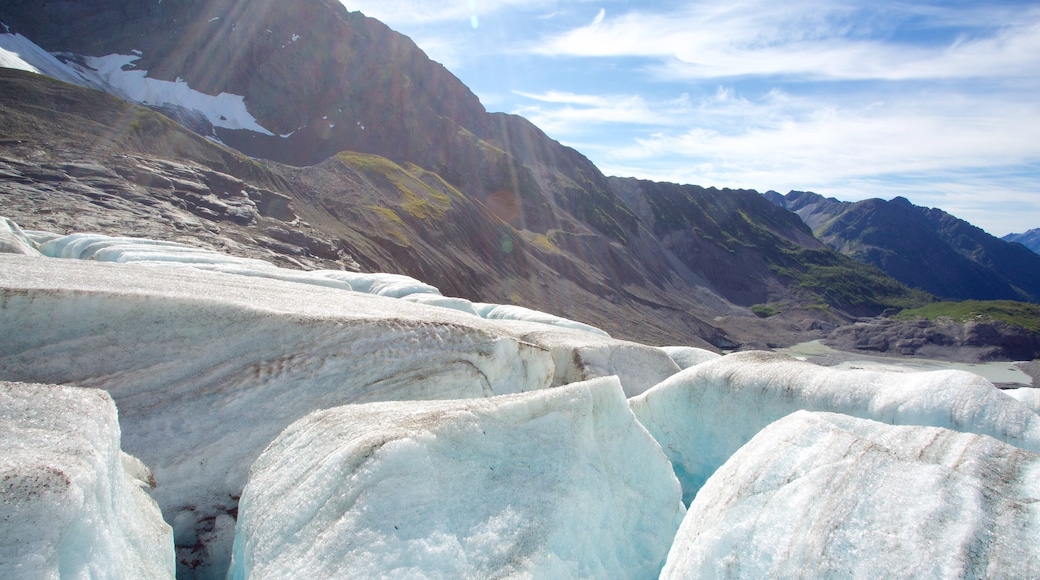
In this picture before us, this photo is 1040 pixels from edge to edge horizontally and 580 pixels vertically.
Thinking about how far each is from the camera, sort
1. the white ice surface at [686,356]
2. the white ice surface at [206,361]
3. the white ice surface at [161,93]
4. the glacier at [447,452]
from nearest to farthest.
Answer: the glacier at [447,452] → the white ice surface at [206,361] → the white ice surface at [686,356] → the white ice surface at [161,93]

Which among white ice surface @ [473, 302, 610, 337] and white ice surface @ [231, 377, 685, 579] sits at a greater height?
white ice surface @ [231, 377, 685, 579]

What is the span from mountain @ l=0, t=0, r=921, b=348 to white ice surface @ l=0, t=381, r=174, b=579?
27.3 metres

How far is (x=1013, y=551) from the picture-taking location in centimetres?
297

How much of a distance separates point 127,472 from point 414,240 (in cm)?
5019

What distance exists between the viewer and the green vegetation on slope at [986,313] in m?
86.7

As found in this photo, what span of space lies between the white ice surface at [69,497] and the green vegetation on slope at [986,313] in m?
107

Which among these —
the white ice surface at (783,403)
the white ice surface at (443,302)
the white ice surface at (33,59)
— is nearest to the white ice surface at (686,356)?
the white ice surface at (783,403)

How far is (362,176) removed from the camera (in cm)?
Answer: 6419

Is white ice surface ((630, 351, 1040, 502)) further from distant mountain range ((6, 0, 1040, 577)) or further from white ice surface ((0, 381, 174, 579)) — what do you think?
distant mountain range ((6, 0, 1040, 577))

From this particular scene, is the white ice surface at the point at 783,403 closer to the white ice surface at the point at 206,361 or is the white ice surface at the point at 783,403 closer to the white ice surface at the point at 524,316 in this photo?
the white ice surface at the point at 206,361

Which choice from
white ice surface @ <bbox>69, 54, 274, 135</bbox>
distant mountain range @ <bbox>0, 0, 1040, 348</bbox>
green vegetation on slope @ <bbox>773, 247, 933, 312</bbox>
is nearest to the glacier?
distant mountain range @ <bbox>0, 0, 1040, 348</bbox>

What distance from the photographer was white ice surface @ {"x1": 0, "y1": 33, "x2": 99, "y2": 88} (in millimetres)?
71019

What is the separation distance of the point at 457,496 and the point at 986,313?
11773 cm

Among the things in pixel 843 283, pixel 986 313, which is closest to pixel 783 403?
pixel 986 313
